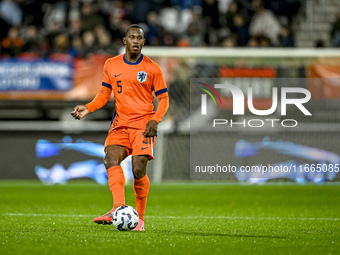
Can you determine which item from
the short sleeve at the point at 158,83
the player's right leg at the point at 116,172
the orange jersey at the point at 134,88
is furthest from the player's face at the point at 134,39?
the player's right leg at the point at 116,172

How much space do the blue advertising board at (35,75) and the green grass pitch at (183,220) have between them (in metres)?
2.13

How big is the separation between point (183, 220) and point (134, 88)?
1862 mm

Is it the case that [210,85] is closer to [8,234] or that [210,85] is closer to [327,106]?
[327,106]

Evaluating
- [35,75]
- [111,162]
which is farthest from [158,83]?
[35,75]

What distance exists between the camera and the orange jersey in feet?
21.4

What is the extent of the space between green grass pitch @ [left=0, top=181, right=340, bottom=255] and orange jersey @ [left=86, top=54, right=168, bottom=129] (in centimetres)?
112

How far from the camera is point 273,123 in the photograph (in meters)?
12.8

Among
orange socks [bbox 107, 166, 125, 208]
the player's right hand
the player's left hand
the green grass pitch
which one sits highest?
the player's right hand

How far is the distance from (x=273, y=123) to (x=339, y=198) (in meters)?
2.63

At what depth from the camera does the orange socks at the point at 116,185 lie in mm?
6237

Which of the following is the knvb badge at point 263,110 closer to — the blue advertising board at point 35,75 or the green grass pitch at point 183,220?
the green grass pitch at point 183,220

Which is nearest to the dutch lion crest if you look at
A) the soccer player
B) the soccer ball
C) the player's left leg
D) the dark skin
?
the soccer player

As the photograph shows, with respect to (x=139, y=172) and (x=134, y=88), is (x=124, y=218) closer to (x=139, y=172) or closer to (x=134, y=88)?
(x=139, y=172)

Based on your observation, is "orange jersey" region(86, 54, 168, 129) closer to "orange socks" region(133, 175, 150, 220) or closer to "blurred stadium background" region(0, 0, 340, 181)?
"orange socks" region(133, 175, 150, 220)
